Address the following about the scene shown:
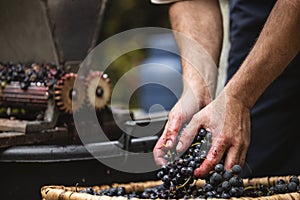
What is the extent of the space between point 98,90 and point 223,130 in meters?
0.83

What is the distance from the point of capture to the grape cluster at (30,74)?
2.27 metres

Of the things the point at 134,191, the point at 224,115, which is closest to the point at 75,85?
the point at 134,191

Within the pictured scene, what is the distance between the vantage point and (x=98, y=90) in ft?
7.59

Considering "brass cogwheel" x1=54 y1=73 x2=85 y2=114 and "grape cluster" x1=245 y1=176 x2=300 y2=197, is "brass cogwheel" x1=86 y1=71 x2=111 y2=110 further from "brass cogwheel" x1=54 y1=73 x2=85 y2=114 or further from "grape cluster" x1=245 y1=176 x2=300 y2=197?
"grape cluster" x1=245 y1=176 x2=300 y2=197

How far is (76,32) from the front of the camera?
2.31 m

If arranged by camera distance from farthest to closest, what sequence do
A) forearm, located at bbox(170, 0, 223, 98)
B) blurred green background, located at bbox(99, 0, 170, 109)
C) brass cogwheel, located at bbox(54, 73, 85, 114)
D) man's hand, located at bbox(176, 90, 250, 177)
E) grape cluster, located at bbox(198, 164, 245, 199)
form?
1. blurred green background, located at bbox(99, 0, 170, 109)
2. brass cogwheel, located at bbox(54, 73, 85, 114)
3. forearm, located at bbox(170, 0, 223, 98)
4. man's hand, located at bbox(176, 90, 250, 177)
5. grape cluster, located at bbox(198, 164, 245, 199)

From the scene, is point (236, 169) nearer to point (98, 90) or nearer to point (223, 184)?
point (223, 184)

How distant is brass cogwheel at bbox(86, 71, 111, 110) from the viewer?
228 centimetres

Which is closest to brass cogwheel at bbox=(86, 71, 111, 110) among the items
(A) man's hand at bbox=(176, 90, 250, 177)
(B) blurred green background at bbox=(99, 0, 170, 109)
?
(A) man's hand at bbox=(176, 90, 250, 177)

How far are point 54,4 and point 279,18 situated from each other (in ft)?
3.06

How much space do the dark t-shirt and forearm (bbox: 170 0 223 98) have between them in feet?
0.50

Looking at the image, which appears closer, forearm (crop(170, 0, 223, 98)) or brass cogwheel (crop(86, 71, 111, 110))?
forearm (crop(170, 0, 223, 98))

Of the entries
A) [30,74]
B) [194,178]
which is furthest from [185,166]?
[30,74]

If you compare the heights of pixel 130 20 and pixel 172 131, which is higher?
pixel 172 131
